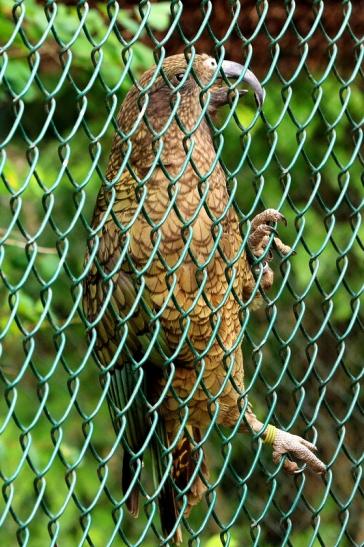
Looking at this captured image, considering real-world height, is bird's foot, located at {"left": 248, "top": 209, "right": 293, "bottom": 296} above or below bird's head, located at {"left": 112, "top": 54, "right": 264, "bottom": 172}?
below

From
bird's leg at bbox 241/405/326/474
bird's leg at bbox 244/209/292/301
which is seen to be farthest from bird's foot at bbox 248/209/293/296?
bird's leg at bbox 241/405/326/474

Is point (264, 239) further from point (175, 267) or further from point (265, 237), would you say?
point (175, 267)

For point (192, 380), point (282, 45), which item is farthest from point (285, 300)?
point (192, 380)

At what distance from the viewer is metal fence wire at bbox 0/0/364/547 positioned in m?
2.37

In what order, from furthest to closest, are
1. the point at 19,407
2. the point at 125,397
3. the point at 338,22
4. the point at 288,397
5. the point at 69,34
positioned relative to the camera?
the point at 288,397 < the point at 19,407 < the point at 338,22 < the point at 69,34 < the point at 125,397

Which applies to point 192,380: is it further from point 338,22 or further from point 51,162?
point 51,162

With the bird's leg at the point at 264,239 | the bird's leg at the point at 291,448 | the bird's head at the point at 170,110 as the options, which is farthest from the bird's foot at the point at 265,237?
the bird's leg at the point at 291,448

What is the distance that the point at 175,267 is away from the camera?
251 centimetres

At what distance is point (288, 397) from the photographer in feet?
17.7

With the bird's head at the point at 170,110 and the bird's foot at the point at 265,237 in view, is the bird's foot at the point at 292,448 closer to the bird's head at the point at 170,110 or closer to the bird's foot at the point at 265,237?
the bird's foot at the point at 265,237

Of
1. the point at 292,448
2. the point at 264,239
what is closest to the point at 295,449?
the point at 292,448

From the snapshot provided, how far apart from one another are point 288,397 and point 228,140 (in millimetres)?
1328

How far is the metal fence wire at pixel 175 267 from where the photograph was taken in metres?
2.37

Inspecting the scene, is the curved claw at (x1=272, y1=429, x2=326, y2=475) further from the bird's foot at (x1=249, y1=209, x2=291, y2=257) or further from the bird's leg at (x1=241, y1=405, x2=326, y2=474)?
the bird's foot at (x1=249, y1=209, x2=291, y2=257)
